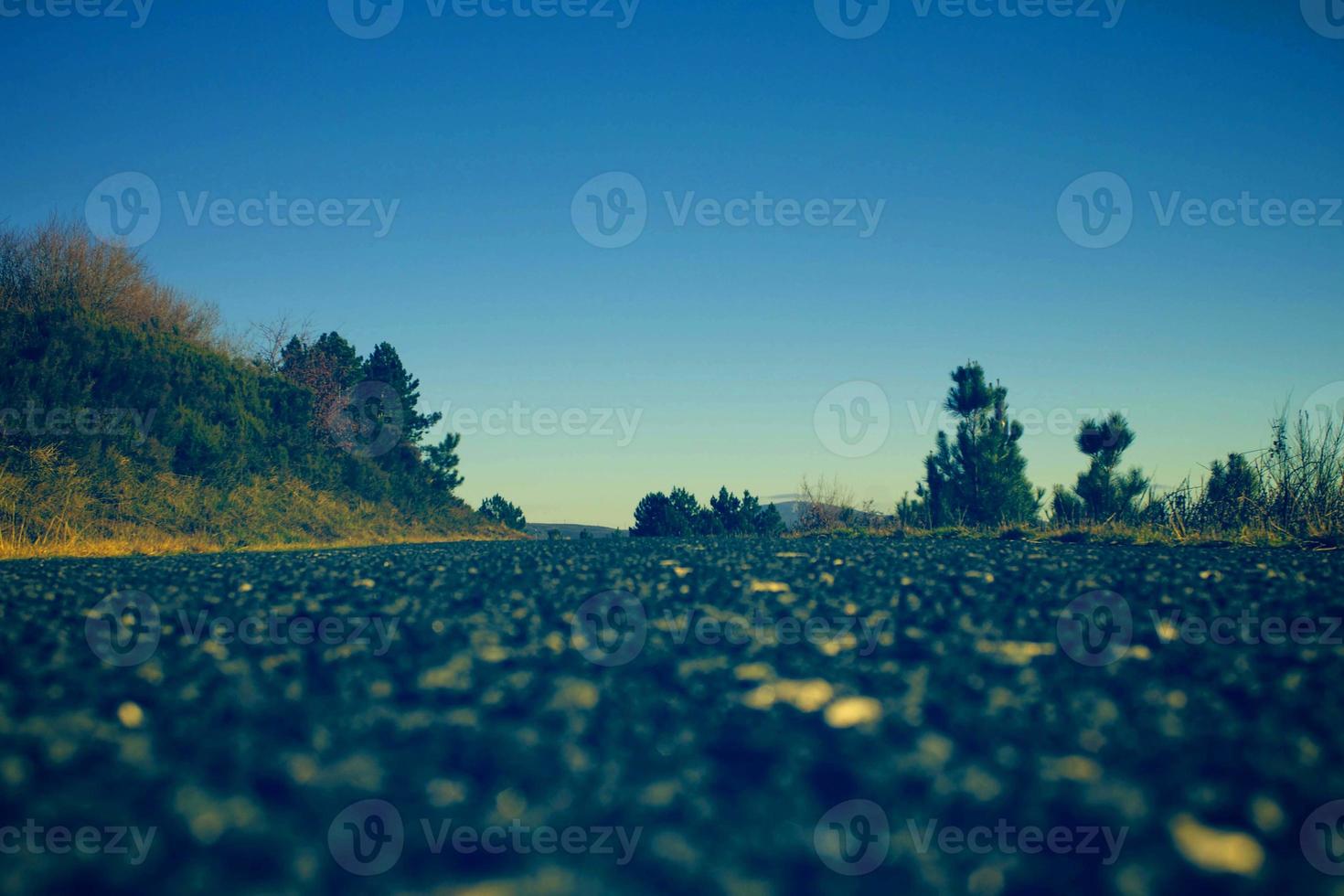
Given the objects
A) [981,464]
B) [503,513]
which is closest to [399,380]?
[503,513]

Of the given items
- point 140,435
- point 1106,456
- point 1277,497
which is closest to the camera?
point 1277,497

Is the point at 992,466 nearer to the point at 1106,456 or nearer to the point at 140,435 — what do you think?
the point at 1106,456

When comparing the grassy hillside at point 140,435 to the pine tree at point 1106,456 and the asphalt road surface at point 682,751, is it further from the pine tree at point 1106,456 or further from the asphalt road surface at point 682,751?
the pine tree at point 1106,456

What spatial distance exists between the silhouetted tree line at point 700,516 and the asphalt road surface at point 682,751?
2360 centimetres

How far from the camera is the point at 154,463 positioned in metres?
17.0

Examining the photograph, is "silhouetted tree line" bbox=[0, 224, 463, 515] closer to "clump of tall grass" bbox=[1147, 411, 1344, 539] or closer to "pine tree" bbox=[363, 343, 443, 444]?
"pine tree" bbox=[363, 343, 443, 444]

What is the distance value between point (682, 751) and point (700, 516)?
2631 centimetres

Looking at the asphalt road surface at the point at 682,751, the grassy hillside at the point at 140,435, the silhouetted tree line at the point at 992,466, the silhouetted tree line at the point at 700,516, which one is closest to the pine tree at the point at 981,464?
the silhouetted tree line at the point at 992,466

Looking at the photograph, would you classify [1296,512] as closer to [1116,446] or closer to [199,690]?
[199,690]

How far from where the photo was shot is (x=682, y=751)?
186cm

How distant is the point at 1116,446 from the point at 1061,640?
934 inches

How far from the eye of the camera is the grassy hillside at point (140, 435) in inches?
558

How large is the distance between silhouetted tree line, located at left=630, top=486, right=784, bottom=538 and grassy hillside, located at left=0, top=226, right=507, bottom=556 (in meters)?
7.56

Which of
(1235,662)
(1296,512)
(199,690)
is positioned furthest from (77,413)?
(1296,512)
